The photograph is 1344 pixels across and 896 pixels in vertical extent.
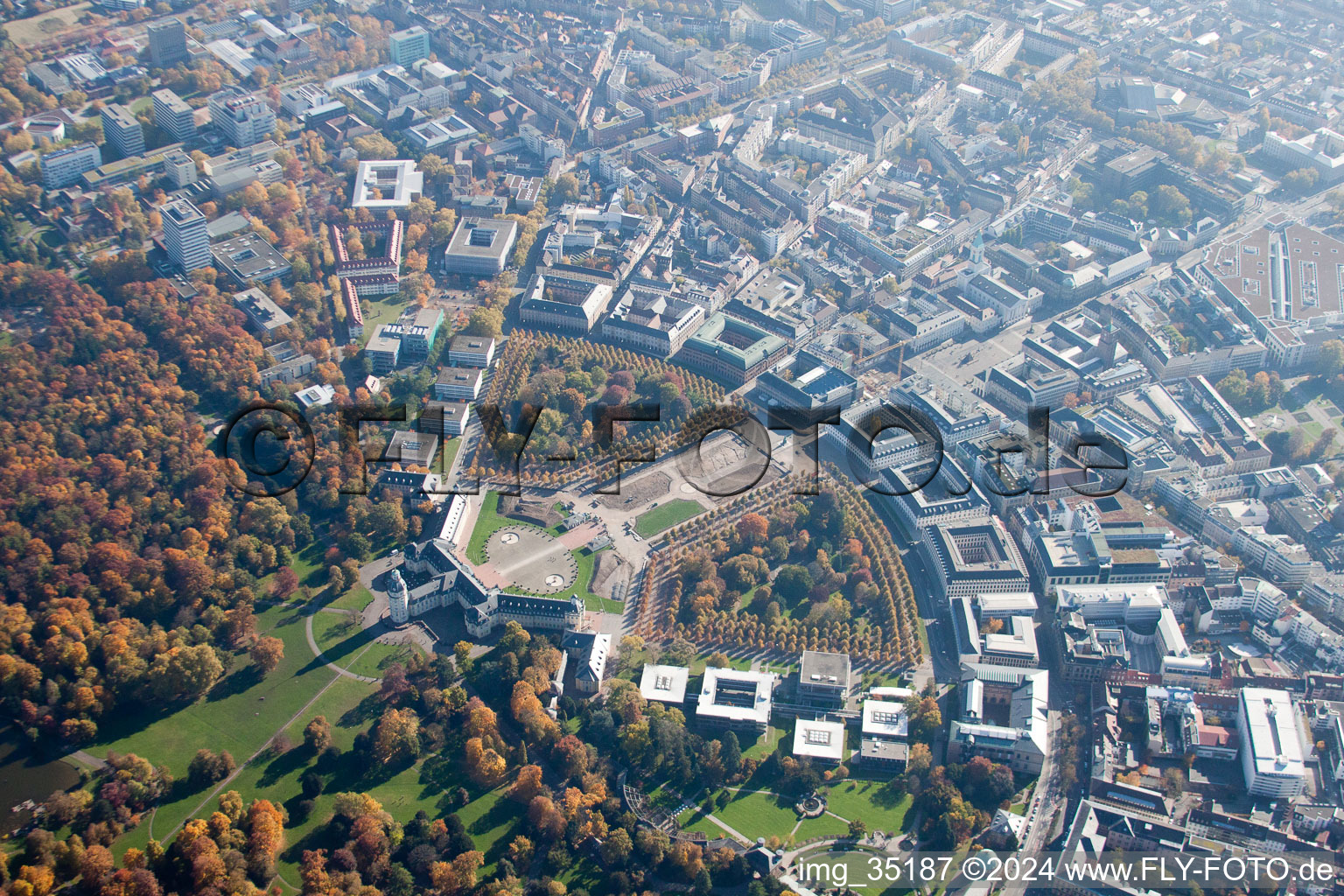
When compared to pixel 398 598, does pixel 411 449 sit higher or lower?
higher

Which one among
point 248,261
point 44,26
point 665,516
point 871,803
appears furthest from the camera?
point 44,26

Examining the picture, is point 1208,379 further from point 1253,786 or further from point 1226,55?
point 1226,55

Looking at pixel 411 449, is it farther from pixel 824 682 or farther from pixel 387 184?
pixel 387 184

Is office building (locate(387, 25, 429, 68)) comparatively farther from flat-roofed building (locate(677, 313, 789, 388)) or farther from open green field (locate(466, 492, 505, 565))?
open green field (locate(466, 492, 505, 565))

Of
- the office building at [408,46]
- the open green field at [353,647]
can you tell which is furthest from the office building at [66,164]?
→ the open green field at [353,647]

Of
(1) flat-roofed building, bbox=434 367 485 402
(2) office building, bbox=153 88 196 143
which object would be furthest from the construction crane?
(2) office building, bbox=153 88 196 143

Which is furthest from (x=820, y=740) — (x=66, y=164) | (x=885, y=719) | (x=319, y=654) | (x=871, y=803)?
(x=66, y=164)

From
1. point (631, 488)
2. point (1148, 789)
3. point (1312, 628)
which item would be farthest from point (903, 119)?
point (1148, 789)

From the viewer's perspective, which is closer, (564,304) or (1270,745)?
(1270,745)
